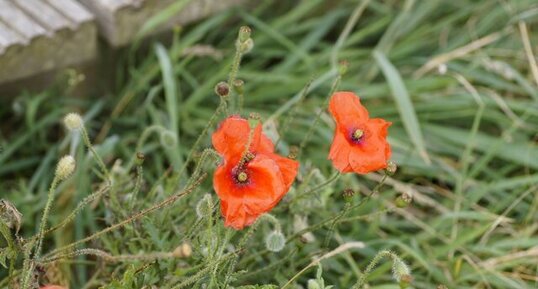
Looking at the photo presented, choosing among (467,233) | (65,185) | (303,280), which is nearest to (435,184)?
(467,233)

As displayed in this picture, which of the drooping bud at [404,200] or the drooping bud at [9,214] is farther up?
the drooping bud at [404,200]

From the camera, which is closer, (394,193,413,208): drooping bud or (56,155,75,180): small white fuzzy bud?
(56,155,75,180): small white fuzzy bud

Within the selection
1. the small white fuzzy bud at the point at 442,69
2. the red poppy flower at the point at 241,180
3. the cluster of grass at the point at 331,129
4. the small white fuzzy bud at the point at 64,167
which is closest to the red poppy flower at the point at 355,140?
the red poppy flower at the point at 241,180

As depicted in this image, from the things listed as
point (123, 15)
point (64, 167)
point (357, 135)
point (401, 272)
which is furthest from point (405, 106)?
point (64, 167)

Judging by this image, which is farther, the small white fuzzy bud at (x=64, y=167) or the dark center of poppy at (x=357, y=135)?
the dark center of poppy at (x=357, y=135)

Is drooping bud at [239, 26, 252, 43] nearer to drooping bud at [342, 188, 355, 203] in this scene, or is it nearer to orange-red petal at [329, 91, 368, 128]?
orange-red petal at [329, 91, 368, 128]

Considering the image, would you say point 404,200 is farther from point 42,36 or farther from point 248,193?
point 42,36

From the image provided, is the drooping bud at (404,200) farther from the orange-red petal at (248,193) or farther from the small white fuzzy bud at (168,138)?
the small white fuzzy bud at (168,138)

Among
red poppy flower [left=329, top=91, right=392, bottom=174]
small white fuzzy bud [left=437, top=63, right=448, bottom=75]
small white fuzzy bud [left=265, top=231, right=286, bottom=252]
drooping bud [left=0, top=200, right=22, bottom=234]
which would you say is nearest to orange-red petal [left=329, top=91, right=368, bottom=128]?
red poppy flower [left=329, top=91, right=392, bottom=174]
